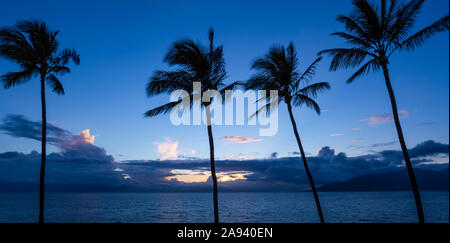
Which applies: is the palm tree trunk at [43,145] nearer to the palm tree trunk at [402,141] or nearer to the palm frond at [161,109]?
the palm frond at [161,109]

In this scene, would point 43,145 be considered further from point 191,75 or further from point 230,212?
point 230,212

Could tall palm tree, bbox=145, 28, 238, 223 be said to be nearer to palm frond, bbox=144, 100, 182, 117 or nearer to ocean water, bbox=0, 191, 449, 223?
palm frond, bbox=144, 100, 182, 117

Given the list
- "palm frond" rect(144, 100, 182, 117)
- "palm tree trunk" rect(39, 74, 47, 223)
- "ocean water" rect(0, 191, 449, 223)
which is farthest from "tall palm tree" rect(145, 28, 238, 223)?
"ocean water" rect(0, 191, 449, 223)

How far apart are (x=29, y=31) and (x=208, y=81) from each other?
8265 millimetres

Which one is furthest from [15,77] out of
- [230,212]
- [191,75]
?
[230,212]

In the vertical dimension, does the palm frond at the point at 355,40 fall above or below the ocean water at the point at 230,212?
above

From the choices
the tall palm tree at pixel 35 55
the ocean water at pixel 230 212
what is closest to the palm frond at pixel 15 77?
the tall palm tree at pixel 35 55
